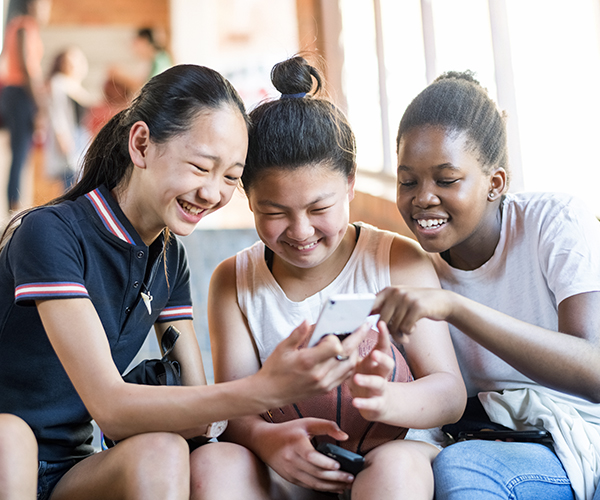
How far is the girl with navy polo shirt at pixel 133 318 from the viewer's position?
103 centimetres

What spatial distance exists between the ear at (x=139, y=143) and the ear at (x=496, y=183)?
731 mm

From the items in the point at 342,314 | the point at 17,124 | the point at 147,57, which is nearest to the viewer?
the point at 342,314

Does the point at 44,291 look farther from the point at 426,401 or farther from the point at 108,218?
the point at 426,401

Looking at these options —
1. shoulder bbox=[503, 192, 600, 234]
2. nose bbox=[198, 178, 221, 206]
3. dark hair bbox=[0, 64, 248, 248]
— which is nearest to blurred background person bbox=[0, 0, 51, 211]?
dark hair bbox=[0, 64, 248, 248]

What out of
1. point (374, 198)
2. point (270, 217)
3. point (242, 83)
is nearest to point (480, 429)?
point (270, 217)

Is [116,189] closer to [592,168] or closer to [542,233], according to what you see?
[542,233]

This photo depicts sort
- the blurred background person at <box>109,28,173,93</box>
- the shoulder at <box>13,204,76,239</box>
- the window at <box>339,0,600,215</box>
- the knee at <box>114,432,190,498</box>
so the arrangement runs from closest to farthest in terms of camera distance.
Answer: the knee at <box>114,432,190,498</box>
the shoulder at <box>13,204,76,239</box>
the window at <box>339,0,600,215</box>
the blurred background person at <box>109,28,173,93</box>

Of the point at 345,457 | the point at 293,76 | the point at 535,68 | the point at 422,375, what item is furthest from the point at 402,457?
the point at 535,68

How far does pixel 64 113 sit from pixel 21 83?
44 centimetres

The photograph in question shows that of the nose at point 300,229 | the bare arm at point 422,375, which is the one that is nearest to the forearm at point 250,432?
the bare arm at point 422,375

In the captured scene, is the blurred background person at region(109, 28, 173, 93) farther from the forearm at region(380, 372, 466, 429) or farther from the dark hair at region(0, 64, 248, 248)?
the forearm at region(380, 372, 466, 429)

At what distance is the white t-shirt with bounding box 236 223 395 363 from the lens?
1364 millimetres

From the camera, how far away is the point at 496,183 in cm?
138

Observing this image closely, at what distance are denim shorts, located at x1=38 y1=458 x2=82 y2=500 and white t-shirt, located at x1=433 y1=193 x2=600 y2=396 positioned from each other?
0.86 metres
